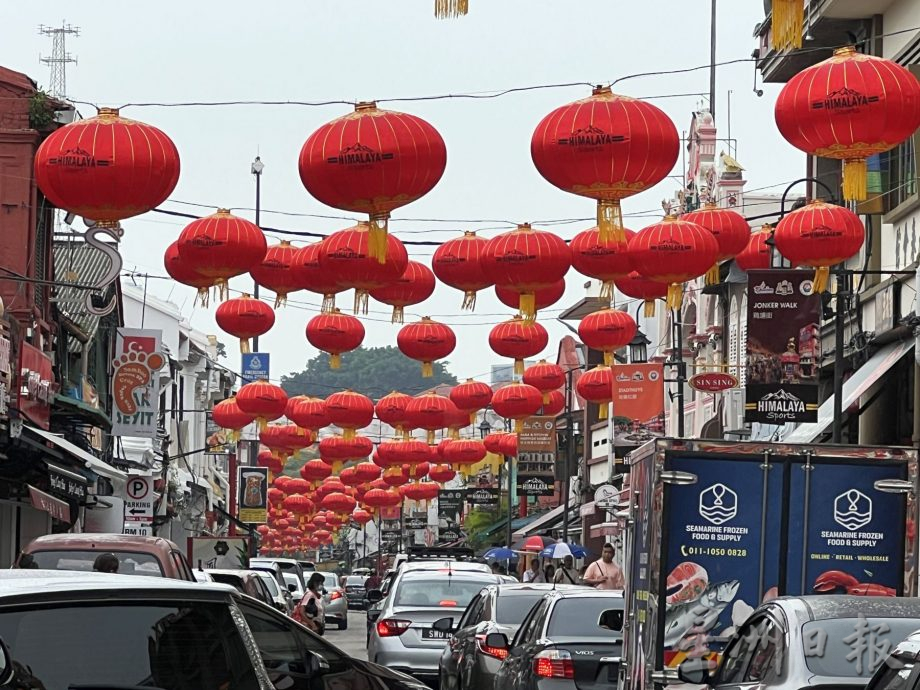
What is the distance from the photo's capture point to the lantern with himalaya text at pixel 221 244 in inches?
771

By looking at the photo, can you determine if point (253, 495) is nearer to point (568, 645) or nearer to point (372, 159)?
point (372, 159)

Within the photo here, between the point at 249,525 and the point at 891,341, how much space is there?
5304cm

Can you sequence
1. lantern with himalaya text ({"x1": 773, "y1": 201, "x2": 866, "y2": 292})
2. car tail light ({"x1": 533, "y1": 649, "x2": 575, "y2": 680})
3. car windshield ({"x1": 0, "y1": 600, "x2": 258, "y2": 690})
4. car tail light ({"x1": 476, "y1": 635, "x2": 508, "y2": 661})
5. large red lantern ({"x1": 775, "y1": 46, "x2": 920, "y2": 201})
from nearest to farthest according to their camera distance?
car windshield ({"x1": 0, "y1": 600, "x2": 258, "y2": 690})
car tail light ({"x1": 533, "y1": 649, "x2": 575, "y2": 680})
large red lantern ({"x1": 775, "y1": 46, "x2": 920, "y2": 201})
car tail light ({"x1": 476, "y1": 635, "x2": 508, "y2": 661})
lantern with himalaya text ({"x1": 773, "y1": 201, "x2": 866, "y2": 292})

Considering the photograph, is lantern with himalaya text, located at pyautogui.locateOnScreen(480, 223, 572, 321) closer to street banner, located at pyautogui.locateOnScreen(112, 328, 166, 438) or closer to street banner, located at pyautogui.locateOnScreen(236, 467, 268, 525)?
street banner, located at pyautogui.locateOnScreen(112, 328, 166, 438)

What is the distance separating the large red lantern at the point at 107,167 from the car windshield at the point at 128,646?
919cm

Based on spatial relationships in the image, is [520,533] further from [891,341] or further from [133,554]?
[133,554]

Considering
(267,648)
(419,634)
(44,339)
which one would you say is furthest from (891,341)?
(44,339)

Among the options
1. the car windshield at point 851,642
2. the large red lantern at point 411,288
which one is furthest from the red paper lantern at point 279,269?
the car windshield at point 851,642

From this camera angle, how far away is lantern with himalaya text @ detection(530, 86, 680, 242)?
1634 centimetres

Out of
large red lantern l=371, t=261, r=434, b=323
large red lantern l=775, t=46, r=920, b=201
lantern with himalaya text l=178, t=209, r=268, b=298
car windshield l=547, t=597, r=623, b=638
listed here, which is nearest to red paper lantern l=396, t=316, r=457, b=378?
large red lantern l=371, t=261, r=434, b=323

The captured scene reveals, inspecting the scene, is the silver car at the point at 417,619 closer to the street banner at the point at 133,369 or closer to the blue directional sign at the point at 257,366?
the street banner at the point at 133,369

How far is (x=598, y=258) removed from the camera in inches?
829

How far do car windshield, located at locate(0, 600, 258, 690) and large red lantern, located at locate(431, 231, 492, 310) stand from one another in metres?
13.7

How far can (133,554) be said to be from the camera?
Result: 18.9m
